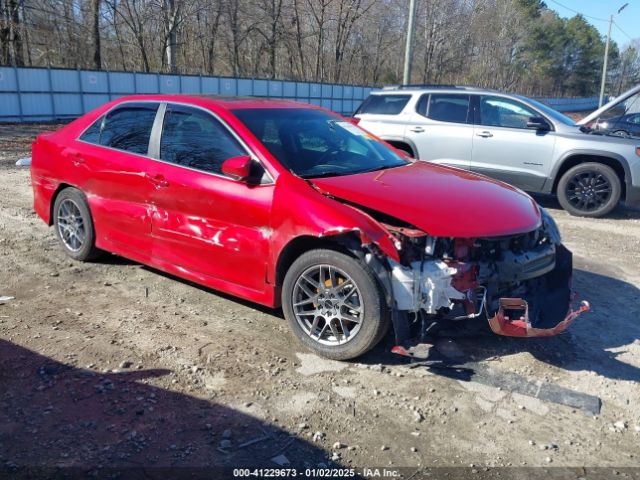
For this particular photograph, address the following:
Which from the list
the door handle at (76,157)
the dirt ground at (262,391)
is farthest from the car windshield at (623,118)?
the door handle at (76,157)

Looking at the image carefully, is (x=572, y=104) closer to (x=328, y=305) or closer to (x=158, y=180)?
(x=158, y=180)

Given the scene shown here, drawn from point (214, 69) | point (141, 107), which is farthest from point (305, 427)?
point (214, 69)

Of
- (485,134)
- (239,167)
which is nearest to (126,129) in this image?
(239,167)

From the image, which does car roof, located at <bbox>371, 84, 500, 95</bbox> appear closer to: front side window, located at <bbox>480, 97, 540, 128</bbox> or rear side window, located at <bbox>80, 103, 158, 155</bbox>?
front side window, located at <bbox>480, 97, 540, 128</bbox>

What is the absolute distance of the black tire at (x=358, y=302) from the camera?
3.60 metres

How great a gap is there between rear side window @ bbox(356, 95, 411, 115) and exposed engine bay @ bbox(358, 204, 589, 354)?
6.12 m

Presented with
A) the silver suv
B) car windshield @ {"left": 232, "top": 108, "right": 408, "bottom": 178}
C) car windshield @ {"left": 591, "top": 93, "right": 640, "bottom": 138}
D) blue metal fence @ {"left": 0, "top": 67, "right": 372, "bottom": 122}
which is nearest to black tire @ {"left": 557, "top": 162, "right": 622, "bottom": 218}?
the silver suv

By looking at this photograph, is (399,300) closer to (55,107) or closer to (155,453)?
(155,453)

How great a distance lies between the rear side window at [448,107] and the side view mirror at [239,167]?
5873mm

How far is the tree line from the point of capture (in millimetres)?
32344

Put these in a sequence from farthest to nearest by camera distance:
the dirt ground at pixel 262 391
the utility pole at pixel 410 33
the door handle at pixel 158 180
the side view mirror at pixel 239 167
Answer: the utility pole at pixel 410 33, the door handle at pixel 158 180, the side view mirror at pixel 239 167, the dirt ground at pixel 262 391

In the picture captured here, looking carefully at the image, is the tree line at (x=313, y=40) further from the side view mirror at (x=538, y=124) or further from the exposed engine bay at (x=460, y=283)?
the exposed engine bay at (x=460, y=283)

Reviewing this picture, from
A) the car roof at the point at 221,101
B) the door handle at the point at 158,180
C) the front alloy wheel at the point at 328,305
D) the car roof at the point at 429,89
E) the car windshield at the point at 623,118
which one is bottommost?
the front alloy wheel at the point at 328,305

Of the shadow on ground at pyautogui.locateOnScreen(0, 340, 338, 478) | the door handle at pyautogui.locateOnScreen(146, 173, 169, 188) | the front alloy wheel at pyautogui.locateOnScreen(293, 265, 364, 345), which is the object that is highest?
the door handle at pyautogui.locateOnScreen(146, 173, 169, 188)
